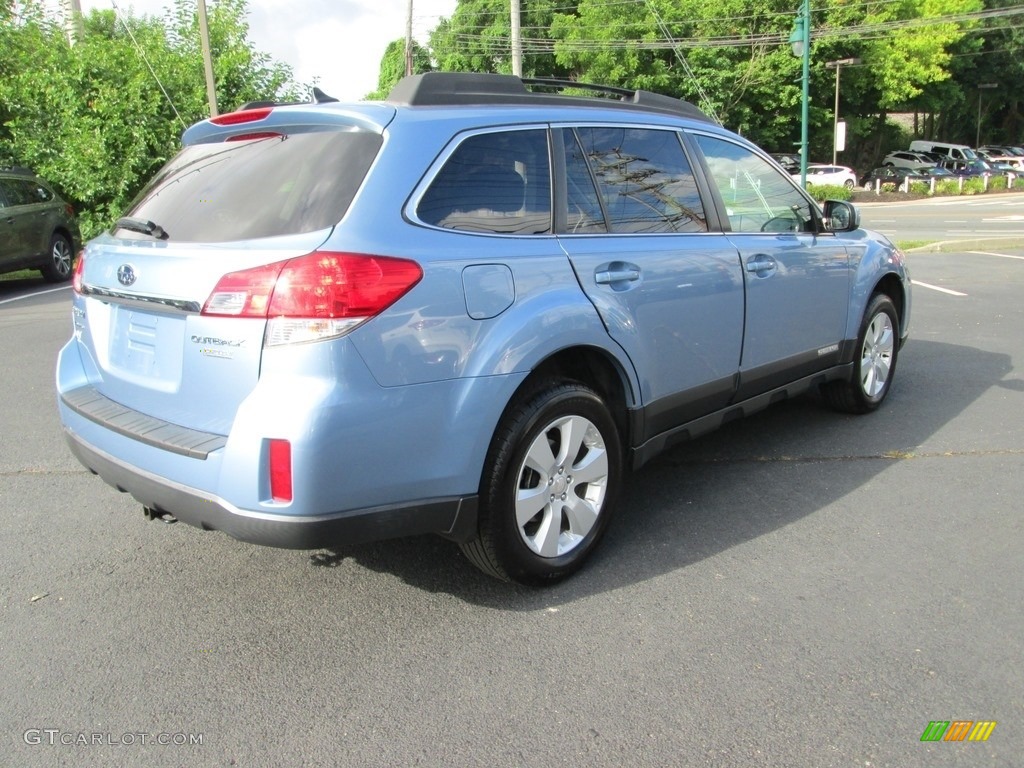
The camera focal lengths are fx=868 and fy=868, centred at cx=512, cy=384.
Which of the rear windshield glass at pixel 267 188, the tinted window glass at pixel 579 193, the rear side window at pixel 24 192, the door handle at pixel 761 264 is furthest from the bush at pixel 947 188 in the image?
the rear windshield glass at pixel 267 188

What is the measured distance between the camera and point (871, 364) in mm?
5477

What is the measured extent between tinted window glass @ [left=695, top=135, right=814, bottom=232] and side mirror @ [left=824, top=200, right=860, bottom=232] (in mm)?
263

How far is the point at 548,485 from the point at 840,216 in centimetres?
290

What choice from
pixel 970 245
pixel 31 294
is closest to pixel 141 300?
pixel 31 294

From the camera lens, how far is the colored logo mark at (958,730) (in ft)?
8.06

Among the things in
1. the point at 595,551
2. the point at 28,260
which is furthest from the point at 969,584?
the point at 28,260

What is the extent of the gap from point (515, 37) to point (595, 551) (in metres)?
20.0

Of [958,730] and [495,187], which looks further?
[495,187]

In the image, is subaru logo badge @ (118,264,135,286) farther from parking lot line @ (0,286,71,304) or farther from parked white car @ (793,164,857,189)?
parked white car @ (793,164,857,189)

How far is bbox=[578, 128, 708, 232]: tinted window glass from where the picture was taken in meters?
3.62

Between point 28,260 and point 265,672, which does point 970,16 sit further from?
point 265,672

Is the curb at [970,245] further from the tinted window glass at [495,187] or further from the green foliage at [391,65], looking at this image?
the green foliage at [391,65]

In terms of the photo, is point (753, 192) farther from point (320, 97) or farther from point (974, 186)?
point (974, 186)

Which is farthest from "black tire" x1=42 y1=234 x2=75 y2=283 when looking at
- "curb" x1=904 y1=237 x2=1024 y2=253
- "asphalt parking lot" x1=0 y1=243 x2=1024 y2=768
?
"curb" x1=904 y1=237 x2=1024 y2=253
